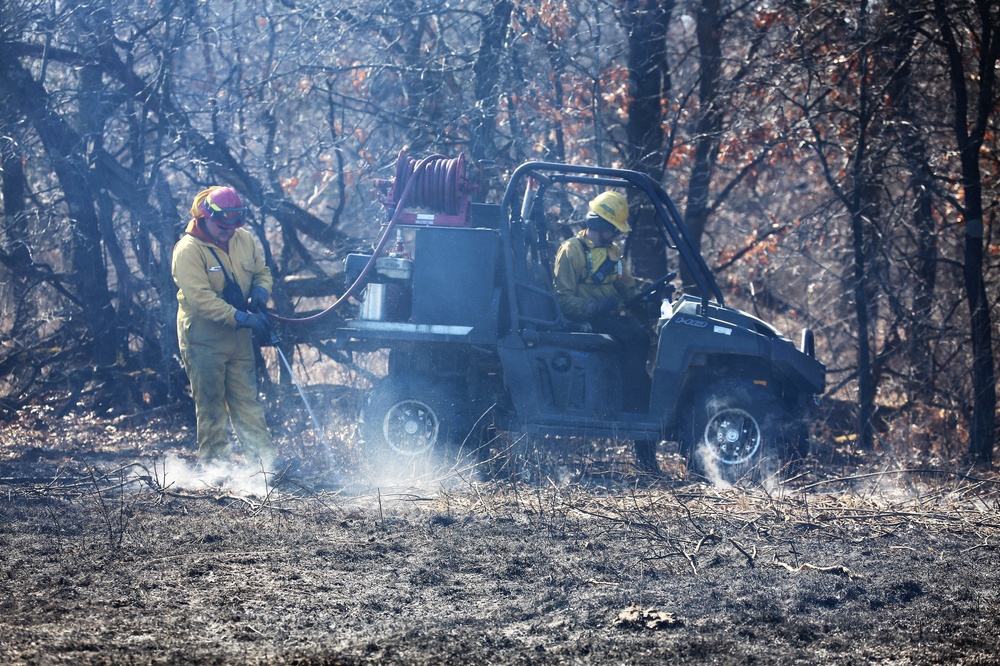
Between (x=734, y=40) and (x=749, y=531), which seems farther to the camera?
(x=734, y=40)

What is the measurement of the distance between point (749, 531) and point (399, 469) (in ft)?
9.57

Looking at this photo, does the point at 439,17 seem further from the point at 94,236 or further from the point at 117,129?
the point at 94,236

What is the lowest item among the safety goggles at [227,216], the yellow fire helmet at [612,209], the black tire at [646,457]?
the black tire at [646,457]

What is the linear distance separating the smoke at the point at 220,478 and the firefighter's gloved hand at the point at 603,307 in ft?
8.78

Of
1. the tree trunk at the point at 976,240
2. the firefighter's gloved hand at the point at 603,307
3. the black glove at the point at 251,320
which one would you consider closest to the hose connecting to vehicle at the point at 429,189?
the black glove at the point at 251,320

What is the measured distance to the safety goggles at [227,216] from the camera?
7633mm

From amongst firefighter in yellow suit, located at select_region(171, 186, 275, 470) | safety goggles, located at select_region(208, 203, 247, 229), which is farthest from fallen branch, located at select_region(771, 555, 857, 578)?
safety goggles, located at select_region(208, 203, 247, 229)

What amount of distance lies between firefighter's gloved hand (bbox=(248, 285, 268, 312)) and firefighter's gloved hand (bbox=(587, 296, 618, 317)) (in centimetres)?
257

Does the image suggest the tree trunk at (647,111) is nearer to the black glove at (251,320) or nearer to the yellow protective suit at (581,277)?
the yellow protective suit at (581,277)

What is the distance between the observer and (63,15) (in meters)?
9.75

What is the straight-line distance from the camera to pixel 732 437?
25.0 ft

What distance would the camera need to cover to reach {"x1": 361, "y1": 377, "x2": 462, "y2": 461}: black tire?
25.6 feet

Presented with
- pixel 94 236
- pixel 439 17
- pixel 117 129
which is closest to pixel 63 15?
pixel 117 129

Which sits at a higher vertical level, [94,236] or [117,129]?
[117,129]
